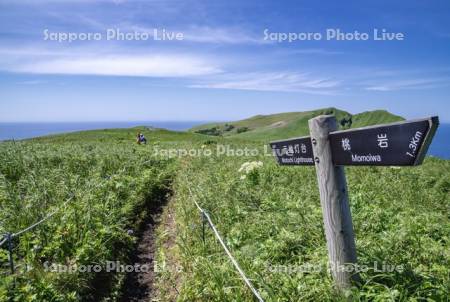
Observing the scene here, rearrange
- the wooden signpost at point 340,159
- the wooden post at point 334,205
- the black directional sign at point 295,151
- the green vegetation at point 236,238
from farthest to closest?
the green vegetation at point 236,238 < the black directional sign at point 295,151 < the wooden post at point 334,205 < the wooden signpost at point 340,159

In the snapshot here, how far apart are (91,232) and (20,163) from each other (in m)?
7.66

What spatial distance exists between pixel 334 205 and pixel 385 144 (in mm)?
1075

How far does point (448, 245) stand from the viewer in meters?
5.32

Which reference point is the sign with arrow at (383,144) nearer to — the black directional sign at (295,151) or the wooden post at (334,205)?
the black directional sign at (295,151)

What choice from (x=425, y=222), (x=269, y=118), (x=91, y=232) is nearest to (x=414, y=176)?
(x=425, y=222)

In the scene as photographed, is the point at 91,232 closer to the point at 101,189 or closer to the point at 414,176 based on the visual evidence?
the point at 101,189

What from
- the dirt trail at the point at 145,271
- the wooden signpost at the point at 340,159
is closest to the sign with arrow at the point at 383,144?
the wooden signpost at the point at 340,159

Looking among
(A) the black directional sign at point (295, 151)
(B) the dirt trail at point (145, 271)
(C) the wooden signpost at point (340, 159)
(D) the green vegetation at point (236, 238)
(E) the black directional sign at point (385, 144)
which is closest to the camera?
(E) the black directional sign at point (385, 144)

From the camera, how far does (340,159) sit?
3535mm

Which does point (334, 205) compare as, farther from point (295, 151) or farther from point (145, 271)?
point (145, 271)

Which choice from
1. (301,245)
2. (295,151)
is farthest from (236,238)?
(295,151)

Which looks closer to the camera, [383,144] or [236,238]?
[383,144]

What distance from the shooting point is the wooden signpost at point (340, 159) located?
297 cm

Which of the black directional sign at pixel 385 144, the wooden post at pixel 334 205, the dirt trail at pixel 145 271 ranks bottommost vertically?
the dirt trail at pixel 145 271
